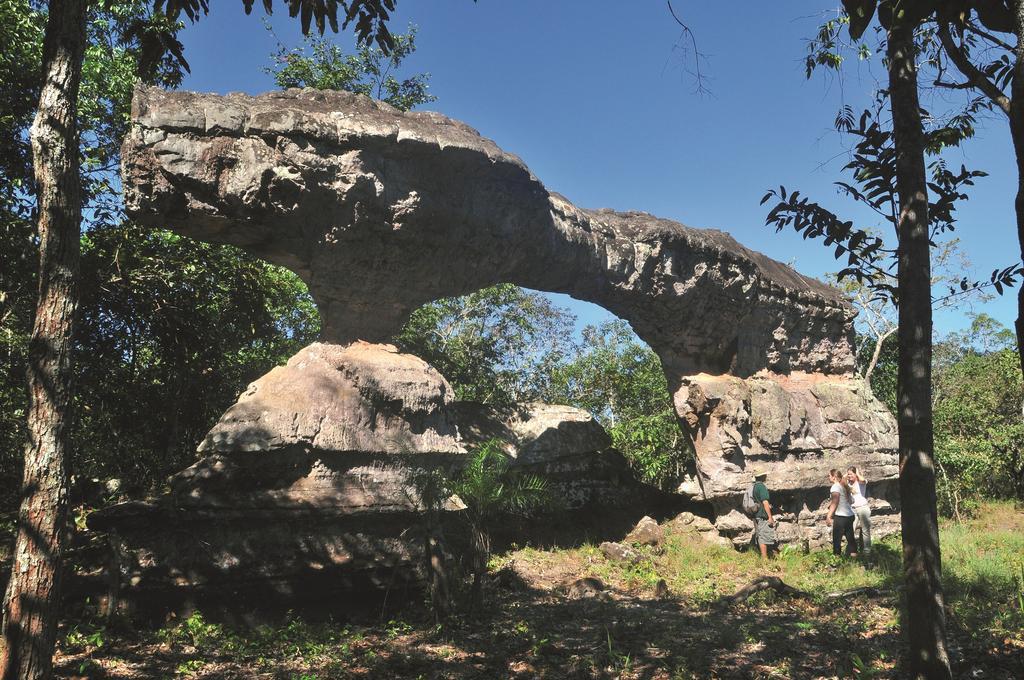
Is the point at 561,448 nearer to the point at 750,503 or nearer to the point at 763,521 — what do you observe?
the point at 750,503

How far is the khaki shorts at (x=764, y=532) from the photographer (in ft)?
35.9

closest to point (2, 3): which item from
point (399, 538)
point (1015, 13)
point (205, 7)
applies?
point (205, 7)

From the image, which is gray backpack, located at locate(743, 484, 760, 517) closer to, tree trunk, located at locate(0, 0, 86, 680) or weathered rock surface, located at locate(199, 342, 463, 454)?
weathered rock surface, located at locate(199, 342, 463, 454)

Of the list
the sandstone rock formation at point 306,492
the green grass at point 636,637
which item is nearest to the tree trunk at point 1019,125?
the green grass at point 636,637

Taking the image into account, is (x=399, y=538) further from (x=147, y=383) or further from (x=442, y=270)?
(x=147, y=383)

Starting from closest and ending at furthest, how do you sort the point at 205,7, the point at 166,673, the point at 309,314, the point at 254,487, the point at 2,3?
1. the point at 205,7
2. the point at 166,673
3. the point at 254,487
4. the point at 2,3
5. the point at 309,314

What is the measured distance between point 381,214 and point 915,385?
6.07 metres

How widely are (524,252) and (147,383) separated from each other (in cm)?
700

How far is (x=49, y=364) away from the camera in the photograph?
443 centimetres

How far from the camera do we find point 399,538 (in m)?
8.17

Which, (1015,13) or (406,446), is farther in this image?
(406,446)

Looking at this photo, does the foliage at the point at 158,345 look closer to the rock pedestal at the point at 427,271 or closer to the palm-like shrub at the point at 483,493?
the rock pedestal at the point at 427,271

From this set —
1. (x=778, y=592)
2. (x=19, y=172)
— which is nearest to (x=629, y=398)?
(x=778, y=592)

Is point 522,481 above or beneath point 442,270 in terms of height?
beneath
